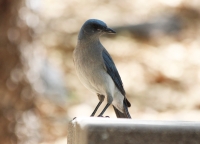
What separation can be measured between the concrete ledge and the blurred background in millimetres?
5132

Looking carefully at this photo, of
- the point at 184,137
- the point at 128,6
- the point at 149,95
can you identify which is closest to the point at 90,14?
the point at 128,6

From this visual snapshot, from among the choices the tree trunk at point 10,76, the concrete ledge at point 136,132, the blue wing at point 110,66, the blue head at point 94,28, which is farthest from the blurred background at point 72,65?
the concrete ledge at point 136,132

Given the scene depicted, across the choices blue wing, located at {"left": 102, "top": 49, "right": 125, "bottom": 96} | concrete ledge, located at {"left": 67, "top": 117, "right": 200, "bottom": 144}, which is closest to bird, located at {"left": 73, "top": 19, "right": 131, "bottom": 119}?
blue wing, located at {"left": 102, "top": 49, "right": 125, "bottom": 96}

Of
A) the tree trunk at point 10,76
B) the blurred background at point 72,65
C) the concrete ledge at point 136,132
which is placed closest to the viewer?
the concrete ledge at point 136,132

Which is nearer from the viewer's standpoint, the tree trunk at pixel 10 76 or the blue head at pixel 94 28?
the blue head at pixel 94 28

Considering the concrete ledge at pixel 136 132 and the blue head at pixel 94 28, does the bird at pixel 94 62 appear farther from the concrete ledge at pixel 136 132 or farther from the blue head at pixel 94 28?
the concrete ledge at pixel 136 132

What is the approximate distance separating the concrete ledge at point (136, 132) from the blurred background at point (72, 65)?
16.8 ft

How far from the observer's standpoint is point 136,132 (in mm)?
3203

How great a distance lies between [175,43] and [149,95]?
2239 millimetres

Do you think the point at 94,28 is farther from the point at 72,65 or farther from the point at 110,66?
the point at 72,65

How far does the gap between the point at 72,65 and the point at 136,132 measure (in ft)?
32.4

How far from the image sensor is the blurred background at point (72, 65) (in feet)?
27.3

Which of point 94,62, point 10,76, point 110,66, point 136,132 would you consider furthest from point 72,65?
point 136,132

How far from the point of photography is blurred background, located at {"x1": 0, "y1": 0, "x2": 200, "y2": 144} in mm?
8320
